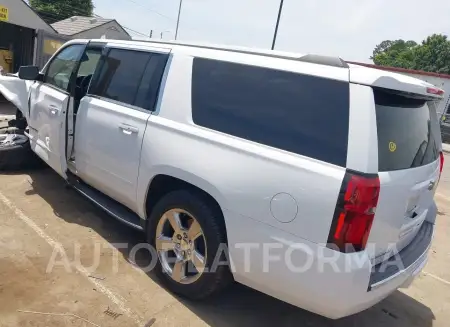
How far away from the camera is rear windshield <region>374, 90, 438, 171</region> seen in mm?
2215

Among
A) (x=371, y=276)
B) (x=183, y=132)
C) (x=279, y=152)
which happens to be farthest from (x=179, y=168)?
(x=371, y=276)

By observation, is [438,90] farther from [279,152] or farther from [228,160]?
[228,160]

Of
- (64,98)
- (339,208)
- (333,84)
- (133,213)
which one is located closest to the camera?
(339,208)

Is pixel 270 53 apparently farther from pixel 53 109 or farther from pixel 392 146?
pixel 53 109

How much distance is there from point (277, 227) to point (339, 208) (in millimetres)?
410

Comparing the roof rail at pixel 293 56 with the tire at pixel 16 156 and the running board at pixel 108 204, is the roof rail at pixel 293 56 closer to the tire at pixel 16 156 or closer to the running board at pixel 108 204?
the running board at pixel 108 204

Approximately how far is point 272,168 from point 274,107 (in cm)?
43

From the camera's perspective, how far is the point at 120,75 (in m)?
3.58

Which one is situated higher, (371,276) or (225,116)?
(225,116)

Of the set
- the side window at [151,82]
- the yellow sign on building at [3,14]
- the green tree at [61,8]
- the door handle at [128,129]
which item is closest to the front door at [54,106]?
the door handle at [128,129]

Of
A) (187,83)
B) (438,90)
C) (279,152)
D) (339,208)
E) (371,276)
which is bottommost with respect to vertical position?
(371,276)

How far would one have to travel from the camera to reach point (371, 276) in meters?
2.27

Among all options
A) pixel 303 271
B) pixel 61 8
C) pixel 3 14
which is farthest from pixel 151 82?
pixel 61 8

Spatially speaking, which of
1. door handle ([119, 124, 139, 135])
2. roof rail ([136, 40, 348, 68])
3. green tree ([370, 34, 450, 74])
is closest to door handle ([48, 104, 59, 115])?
door handle ([119, 124, 139, 135])
